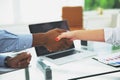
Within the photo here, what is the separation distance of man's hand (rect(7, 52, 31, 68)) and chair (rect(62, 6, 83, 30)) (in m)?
2.62

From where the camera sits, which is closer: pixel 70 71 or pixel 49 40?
pixel 70 71

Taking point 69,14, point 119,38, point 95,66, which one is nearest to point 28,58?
point 95,66

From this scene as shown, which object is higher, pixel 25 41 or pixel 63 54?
pixel 25 41

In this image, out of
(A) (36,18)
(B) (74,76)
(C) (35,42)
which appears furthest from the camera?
(A) (36,18)

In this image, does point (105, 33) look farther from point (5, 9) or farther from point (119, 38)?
point (5, 9)

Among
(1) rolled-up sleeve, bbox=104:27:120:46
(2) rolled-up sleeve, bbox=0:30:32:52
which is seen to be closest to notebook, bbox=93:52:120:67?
(1) rolled-up sleeve, bbox=104:27:120:46

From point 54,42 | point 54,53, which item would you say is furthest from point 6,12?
point 54,42

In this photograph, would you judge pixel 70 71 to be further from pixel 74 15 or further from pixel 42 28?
pixel 74 15

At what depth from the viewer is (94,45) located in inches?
79.0

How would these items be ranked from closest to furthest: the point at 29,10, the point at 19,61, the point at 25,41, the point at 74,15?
the point at 19,61 → the point at 25,41 → the point at 74,15 → the point at 29,10

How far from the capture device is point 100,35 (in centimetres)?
146

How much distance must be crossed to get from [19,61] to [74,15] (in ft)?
8.98

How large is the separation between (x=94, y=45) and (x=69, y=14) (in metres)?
2.04

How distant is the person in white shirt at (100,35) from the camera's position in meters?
1.42
